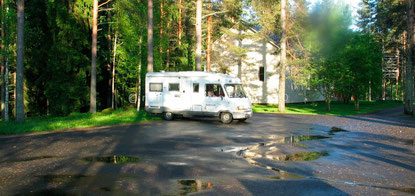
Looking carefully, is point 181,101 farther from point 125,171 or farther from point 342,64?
point 342,64

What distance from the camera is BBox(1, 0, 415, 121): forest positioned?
26750 mm

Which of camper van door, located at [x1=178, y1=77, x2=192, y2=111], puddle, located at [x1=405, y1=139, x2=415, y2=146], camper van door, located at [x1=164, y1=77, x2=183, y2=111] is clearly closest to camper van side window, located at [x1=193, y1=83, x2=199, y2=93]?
camper van door, located at [x1=178, y1=77, x2=192, y2=111]

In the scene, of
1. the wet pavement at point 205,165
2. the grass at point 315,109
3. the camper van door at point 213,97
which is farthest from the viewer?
the grass at point 315,109

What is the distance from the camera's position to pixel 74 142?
12.0 meters

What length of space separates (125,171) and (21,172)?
7.32 ft

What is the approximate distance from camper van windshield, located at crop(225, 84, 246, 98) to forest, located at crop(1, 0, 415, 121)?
7.21 meters

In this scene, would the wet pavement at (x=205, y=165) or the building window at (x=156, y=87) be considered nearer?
the wet pavement at (x=205, y=165)

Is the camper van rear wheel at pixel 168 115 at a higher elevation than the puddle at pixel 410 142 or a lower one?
higher

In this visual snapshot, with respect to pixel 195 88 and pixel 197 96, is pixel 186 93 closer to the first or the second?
pixel 195 88

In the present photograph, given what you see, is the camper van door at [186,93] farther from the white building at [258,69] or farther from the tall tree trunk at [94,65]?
the white building at [258,69]

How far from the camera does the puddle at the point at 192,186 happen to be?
6108mm

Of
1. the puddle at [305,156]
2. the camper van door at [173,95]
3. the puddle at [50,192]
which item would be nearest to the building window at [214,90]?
the camper van door at [173,95]

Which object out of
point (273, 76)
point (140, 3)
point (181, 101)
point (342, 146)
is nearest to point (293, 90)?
point (273, 76)

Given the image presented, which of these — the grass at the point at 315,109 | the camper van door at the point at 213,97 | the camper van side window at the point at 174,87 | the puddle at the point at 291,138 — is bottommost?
the puddle at the point at 291,138
